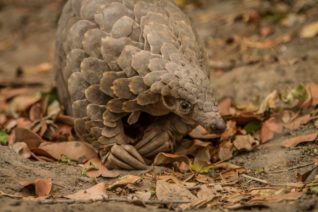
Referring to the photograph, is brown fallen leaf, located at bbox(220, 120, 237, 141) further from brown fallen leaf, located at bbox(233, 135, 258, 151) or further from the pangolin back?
the pangolin back

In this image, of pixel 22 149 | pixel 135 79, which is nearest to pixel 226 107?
pixel 135 79

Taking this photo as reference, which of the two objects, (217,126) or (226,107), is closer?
(217,126)

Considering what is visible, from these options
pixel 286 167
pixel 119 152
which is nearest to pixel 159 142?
pixel 119 152

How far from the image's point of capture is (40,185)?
365cm

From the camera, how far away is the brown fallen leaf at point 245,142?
4438 millimetres

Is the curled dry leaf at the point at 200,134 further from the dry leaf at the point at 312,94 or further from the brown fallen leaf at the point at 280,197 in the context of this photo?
the brown fallen leaf at the point at 280,197

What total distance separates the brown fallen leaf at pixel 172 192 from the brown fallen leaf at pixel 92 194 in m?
0.30

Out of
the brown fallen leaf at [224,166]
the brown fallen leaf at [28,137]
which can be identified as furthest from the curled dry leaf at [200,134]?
the brown fallen leaf at [28,137]

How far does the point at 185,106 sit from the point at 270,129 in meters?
0.93

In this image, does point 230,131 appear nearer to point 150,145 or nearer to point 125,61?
point 150,145

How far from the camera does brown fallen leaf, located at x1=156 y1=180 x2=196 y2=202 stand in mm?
3584

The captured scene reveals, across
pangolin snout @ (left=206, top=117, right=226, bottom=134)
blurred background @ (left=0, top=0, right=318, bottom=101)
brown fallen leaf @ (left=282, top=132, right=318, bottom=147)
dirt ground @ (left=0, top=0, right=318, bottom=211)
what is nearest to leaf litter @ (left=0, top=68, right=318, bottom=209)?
brown fallen leaf @ (left=282, top=132, right=318, bottom=147)

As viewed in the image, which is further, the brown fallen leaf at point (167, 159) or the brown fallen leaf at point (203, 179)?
the brown fallen leaf at point (167, 159)

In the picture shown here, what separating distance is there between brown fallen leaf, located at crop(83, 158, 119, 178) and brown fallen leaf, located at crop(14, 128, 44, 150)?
0.44 meters
